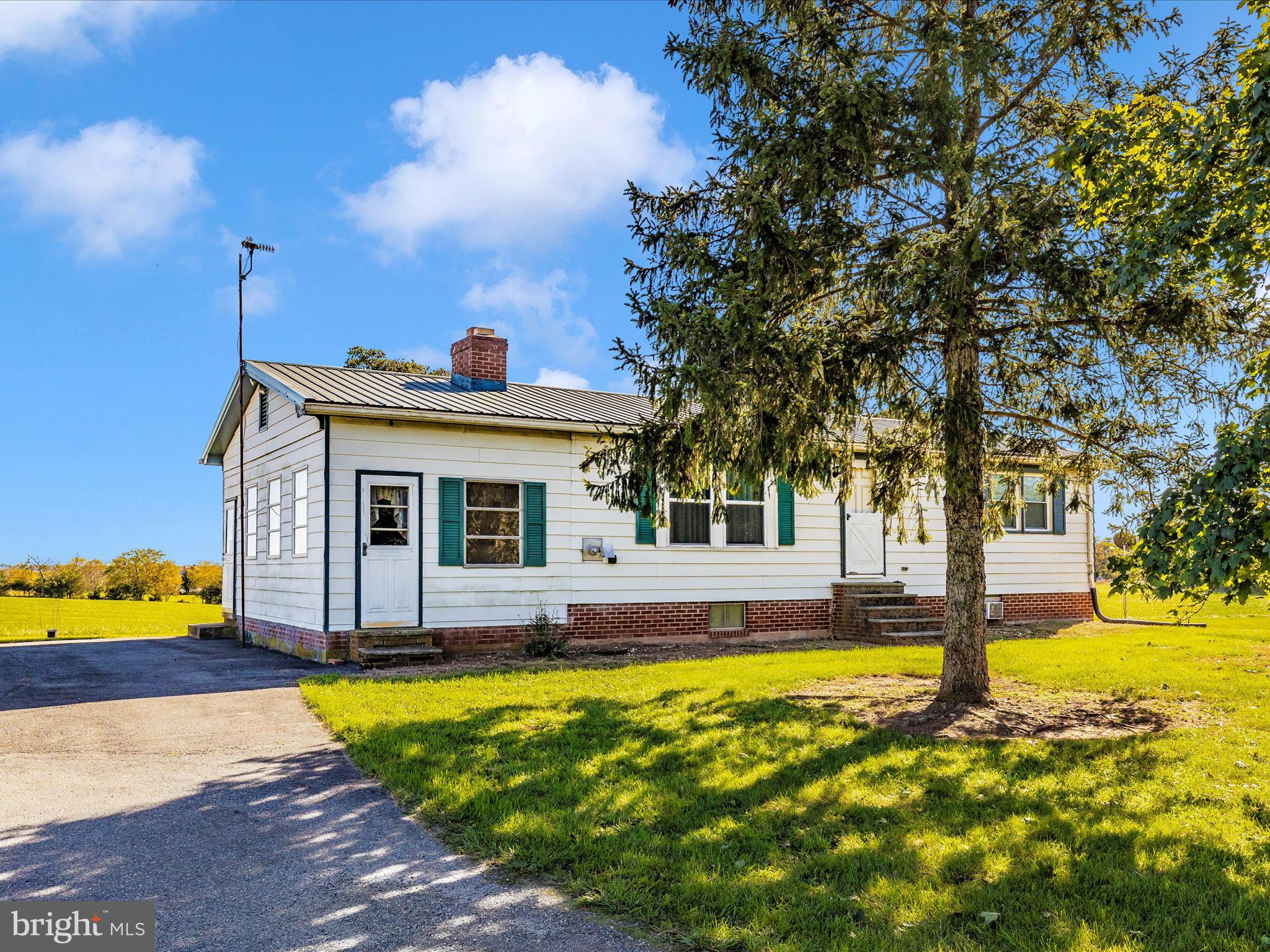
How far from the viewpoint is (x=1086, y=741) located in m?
7.21

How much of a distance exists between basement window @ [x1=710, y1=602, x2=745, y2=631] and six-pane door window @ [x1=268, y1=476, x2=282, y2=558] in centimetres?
701

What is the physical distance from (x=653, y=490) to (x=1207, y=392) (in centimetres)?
527

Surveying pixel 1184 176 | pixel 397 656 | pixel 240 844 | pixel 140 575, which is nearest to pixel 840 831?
pixel 240 844

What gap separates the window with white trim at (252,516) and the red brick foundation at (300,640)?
1263 millimetres

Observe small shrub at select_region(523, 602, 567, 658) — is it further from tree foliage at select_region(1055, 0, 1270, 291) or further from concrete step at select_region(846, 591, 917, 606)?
tree foliage at select_region(1055, 0, 1270, 291)

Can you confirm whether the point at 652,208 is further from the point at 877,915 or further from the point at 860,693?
the point at 877,915

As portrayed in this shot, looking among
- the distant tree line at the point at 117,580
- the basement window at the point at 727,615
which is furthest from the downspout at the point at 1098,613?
the distant tree line at the point at 117,580

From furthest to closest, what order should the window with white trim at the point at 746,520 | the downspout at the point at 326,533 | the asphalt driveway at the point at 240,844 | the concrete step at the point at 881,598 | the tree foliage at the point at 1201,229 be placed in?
the concrete step at the point at 881,598 → the window with white trim at the point at 746,520 → the downspout at the point at 326,533 → the tree foliage at the point at 1201,229 → the asphalt driveway at the point at 240,844

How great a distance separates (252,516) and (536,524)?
6.08m

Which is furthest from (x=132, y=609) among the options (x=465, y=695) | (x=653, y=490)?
(x=653, y=490)

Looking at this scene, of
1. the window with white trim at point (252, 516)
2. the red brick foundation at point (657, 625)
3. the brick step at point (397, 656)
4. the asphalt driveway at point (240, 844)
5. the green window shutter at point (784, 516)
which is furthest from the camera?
the window with white trim at point (252, 516)

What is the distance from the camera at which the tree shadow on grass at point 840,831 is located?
383 centimetres

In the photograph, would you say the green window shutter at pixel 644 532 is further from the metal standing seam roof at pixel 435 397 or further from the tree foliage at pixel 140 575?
the tree foliage at pixel 140 575

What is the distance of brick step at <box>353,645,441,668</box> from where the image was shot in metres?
11.9
